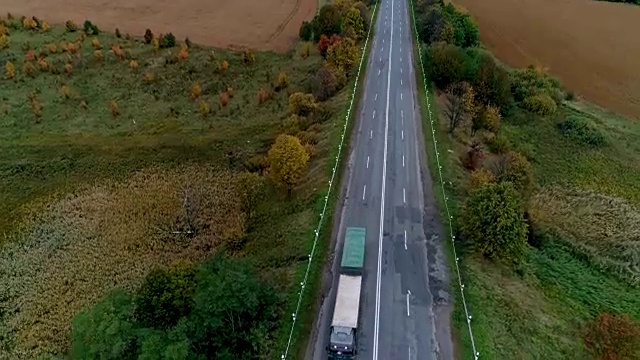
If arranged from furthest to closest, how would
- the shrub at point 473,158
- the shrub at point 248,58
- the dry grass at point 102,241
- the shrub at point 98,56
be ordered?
the shrub at point 98,56 → the shrub at point 248,58 → the shrub at point 473,158 → the dry grass at point 102,241

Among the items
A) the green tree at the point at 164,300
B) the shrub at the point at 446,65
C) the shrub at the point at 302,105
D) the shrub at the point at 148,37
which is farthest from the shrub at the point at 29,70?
the green tree at the point at 164,300

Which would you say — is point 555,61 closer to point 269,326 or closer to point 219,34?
point 219,34

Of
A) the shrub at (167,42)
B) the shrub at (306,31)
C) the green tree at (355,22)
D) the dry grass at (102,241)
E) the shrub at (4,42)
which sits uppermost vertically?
the green tree at (355,22)

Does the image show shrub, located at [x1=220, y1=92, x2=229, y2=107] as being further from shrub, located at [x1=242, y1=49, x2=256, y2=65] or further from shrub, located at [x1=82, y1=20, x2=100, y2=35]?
shrub, located at [x1=82, y1=20, x2=100, y2=35]

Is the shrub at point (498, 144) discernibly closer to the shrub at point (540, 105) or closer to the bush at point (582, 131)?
the bush at point (582, 131)

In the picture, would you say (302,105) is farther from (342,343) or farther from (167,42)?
(342,343)

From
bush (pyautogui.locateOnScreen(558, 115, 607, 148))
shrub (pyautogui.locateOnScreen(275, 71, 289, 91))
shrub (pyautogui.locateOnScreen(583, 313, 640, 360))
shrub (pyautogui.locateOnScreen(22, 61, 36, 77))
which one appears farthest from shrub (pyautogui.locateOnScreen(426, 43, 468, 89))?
shrub (pyautogui.locateOnScreen(22, 61, 36, 77))

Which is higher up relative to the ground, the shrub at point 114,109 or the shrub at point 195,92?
the shrub at point 195,92
